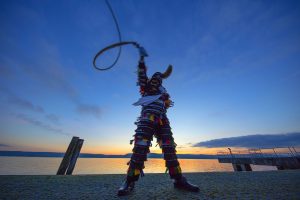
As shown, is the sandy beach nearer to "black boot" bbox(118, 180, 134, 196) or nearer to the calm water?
"black boot" bbox(118, 180, 134, 196)

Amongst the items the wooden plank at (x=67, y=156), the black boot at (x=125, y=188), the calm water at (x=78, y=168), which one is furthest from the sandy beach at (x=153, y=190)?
the calm water at (x=78, y=168)

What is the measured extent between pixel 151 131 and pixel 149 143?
203 millimetres

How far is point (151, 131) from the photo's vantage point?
2.86m

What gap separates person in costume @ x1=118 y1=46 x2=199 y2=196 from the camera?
260 centimetres

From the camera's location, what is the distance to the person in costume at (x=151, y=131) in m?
2.60

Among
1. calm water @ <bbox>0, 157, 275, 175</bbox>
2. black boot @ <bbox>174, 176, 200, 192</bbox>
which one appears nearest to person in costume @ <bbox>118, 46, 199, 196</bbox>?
black boot @ <bbox>174, 176, 200, 192</bbox>

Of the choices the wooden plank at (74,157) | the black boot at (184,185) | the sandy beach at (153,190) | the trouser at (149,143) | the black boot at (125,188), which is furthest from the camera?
the wooden plank at (74,157)

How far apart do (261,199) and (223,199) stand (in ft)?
1.37

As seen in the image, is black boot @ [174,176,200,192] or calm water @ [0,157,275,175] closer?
black boot @ [174,176,200,192]

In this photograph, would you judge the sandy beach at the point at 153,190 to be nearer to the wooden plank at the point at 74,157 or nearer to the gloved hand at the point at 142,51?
the gloved hand at the point at 142,51

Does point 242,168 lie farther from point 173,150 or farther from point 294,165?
point 173,150

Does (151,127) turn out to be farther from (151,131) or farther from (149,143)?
(149,143)

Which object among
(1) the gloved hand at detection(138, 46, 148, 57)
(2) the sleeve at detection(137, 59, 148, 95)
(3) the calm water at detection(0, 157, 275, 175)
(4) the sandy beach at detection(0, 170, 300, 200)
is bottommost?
(4) the sandy beach at detection(0, 170, 300, 200)

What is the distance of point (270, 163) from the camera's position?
13062 mm
